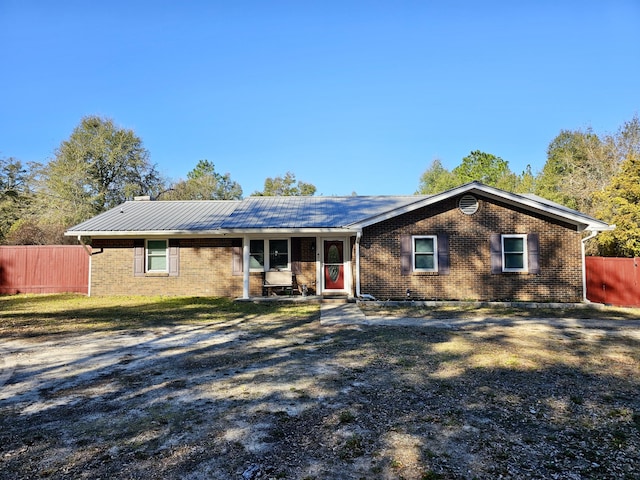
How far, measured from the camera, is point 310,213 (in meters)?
15.1

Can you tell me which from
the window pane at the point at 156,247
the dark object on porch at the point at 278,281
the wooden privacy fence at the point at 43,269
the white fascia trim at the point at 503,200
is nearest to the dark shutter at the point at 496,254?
the white fascia trim at the point at 503,200

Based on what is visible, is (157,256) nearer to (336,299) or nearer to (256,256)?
(256,256)

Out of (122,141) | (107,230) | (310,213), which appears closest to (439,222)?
(310,213)

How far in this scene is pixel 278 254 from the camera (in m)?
14.2

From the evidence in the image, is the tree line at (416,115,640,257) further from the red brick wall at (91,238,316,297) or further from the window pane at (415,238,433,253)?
the red brick wall at (91,238,316,297)


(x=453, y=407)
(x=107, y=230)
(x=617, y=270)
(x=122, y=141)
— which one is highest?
(x=122, y=141)

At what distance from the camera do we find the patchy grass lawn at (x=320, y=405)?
3025 mm

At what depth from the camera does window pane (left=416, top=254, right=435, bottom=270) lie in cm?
1268

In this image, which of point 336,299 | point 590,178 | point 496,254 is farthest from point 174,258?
point 590,178

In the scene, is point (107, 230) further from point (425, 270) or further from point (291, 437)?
point (291, 437)

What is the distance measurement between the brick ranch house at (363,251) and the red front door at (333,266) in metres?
0.04

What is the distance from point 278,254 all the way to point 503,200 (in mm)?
7812

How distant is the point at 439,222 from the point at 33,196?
2907cm

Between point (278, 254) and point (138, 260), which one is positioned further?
point (138, 260)
